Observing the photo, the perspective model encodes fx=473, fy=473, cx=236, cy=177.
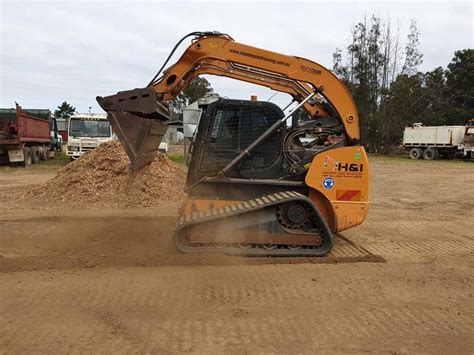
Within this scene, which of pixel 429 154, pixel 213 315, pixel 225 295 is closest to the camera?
pixel 213 315

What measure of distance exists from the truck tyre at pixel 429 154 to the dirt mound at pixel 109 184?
27.1 m

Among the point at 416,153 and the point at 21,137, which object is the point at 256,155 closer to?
the point at 21,137

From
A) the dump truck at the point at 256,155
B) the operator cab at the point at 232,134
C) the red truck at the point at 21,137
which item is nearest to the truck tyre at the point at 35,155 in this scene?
the red truck at the point at 21,137

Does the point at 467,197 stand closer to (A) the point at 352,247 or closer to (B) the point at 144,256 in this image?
(A) the point at 352,247

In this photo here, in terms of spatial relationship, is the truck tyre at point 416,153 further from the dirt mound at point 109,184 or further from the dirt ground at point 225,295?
the dirt ground at point 225,295

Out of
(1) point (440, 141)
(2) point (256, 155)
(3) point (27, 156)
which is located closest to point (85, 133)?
(3) point (27, 156)

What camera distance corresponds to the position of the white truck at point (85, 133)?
21.8 metres

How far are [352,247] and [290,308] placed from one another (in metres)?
2.88

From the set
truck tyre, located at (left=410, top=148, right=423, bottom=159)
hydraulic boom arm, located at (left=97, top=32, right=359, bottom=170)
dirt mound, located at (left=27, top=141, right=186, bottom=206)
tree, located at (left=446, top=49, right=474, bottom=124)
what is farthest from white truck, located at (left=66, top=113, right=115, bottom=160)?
tree, located at (left=446, top=49, right=474, bottom=124)

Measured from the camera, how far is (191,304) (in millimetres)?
4629

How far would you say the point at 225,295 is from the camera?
16.1 ft

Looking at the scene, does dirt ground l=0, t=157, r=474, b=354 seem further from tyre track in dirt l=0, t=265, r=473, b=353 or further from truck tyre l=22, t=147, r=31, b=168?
truck tyre l=22, t=147, r=31, b=168

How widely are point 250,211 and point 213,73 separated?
210 centimetres

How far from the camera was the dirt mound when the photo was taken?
11.1m
